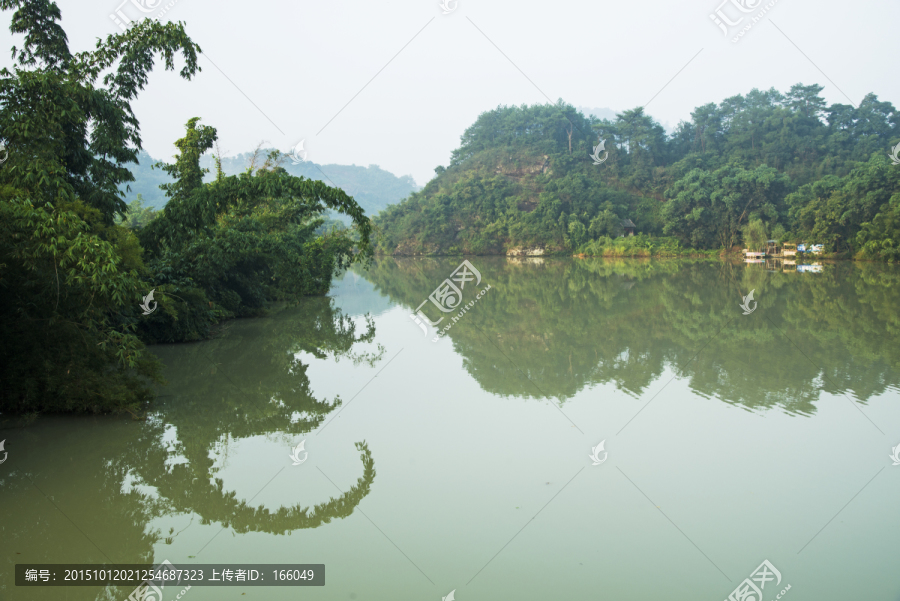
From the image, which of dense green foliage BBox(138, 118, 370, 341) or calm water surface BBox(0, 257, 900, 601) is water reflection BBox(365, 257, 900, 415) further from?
dense green foliage BBox(138, 118, 370, 341)

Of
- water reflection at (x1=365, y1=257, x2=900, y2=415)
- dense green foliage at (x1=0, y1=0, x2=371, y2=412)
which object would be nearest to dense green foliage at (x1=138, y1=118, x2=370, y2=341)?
dense green foliage at (x1=0, y1=0, x2=371, y2=412)

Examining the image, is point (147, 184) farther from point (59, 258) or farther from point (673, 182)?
point (59, 258)

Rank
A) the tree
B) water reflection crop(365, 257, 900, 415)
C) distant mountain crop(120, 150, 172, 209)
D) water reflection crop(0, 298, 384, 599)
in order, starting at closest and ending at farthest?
water reflection crop(0, 298, 384, 599), the tree, water reflection crop(365, 257, 900, 415), distant mountain crop(120, 150, 172, 209)

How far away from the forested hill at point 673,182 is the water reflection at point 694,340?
46.2 ft

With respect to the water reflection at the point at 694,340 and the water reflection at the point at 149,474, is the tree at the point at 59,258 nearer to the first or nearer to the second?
the water reflection at the point at 149,474

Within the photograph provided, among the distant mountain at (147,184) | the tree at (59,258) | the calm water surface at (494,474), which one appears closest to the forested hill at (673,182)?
the calm water surface at (494,474)

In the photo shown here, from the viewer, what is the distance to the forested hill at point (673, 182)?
29438 millimetres

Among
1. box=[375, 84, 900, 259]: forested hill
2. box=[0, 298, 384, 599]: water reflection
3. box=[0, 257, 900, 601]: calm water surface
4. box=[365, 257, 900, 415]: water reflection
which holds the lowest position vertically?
box=[0, 298, 384, 599]: water reflection

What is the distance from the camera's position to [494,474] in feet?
14.4

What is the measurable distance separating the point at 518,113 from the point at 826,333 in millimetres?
48109

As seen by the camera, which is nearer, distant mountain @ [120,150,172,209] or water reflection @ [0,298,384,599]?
water reflection @ [0,298,384,599]

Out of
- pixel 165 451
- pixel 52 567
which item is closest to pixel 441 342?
pixel 165 451

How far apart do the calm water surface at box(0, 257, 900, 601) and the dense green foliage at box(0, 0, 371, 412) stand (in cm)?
49

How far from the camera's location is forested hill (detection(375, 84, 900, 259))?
2944 centimetres
